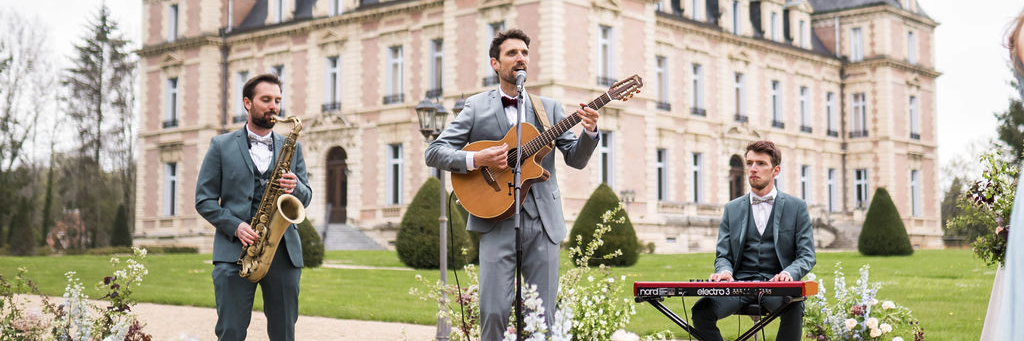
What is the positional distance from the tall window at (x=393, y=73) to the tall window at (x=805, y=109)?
15835 millimetres

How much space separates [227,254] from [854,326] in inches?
153

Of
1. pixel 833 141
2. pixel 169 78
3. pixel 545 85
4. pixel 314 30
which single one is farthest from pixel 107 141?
pixel 833 141

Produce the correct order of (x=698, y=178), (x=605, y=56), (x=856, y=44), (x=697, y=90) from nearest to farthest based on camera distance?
(x=605, y=56) → (x=698, y=178) → (x=697, y=90) → (x=856, y=44)

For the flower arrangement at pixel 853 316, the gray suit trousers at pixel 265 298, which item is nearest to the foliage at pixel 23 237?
the gray suit trousers at pixel 265 298

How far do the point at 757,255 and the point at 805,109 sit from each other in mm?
34364

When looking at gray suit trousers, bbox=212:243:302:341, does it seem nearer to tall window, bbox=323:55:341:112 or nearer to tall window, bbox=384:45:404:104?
tall window, bbox=384:45:404:104

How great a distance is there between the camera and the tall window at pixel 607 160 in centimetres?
2936

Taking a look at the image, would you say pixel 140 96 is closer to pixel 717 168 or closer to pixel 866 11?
pixel 717 168

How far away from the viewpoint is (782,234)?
6.54 m

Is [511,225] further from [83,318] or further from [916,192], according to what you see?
[916,192]

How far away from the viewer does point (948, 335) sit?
31.3 feet

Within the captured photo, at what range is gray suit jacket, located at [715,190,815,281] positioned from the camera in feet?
21.3

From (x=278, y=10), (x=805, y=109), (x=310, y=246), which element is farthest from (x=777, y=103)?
(x=310, y=246)

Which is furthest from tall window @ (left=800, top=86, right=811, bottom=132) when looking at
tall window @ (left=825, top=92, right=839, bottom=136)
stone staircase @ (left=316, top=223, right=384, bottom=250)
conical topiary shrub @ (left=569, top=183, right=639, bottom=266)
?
conical topiary shrub @ (left=569, top=183, right=639, bottom=266)
